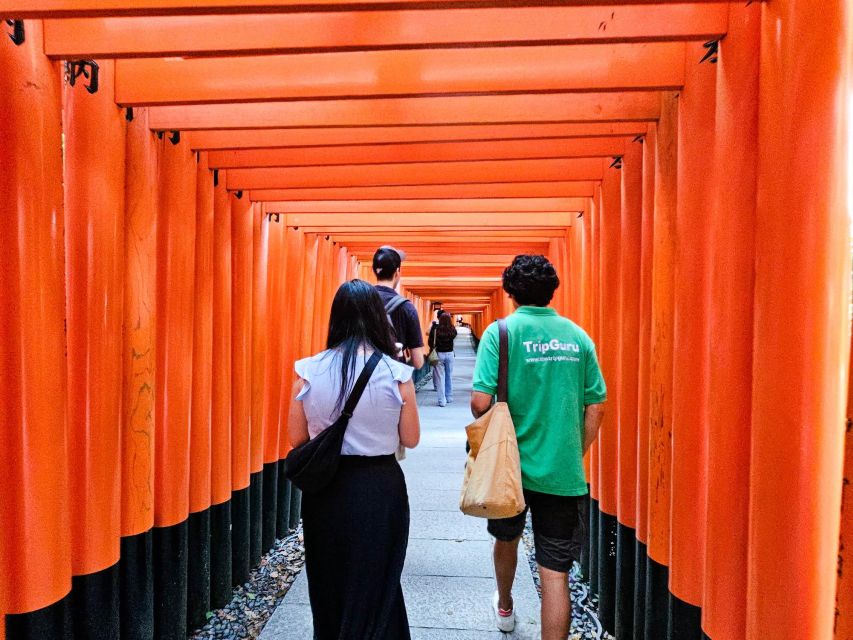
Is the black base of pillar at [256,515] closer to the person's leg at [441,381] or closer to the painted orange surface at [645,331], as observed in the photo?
the painted orange surface at [645,331]

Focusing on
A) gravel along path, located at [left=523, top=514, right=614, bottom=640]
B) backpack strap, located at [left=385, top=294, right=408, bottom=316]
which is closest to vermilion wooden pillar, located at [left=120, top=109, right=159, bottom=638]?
backpack strap, located at [left=385, top=294, right=408, bottom=316]

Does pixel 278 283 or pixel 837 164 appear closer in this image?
pixel 837 164

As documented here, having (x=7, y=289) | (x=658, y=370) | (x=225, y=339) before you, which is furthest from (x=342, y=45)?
(x=225, y=339)

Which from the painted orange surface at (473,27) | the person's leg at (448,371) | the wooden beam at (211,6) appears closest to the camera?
the wooden beam at (211,6)

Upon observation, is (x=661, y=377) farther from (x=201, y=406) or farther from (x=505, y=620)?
(x=201, y=406)

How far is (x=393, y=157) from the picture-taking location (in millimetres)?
3314

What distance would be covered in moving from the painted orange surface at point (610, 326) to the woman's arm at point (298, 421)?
6.68ft

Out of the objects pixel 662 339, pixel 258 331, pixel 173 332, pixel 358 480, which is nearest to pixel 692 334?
pixel 662 339

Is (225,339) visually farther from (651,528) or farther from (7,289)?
(651,528)

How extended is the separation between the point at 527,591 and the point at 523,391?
1.86 meters

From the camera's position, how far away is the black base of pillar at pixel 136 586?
2840mm

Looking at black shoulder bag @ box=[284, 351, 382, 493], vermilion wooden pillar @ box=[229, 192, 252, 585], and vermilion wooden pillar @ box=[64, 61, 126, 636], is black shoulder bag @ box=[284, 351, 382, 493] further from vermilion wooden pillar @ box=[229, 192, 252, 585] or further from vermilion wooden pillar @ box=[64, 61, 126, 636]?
vermilion wooden pillar @ box=[229, 192, 252, 585]

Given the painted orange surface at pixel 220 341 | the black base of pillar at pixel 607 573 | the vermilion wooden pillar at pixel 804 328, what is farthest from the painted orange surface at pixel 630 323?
the painted orange surface at pixel 220 341

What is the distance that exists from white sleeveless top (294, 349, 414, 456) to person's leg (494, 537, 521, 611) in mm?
1166
